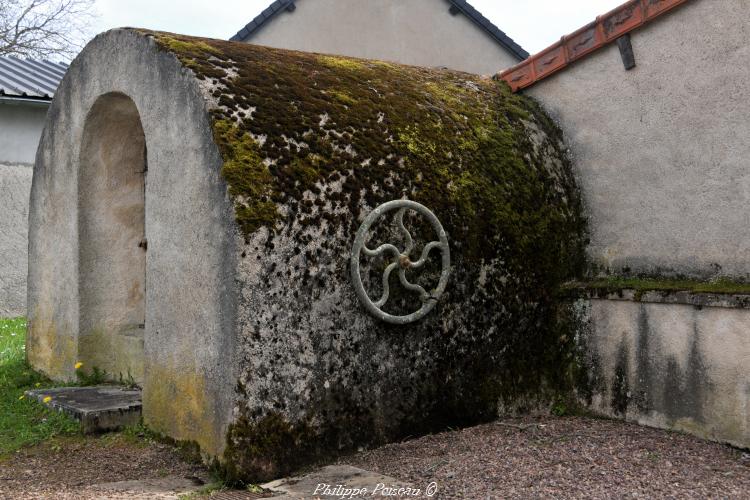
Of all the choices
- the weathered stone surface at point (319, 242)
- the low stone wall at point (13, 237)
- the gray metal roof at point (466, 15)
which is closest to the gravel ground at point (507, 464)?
the weathered stone surface at point (319, 242)

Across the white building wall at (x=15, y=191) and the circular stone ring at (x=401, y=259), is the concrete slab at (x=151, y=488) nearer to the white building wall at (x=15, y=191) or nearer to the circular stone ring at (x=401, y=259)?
the circular stone ring at (x=401, y=259)

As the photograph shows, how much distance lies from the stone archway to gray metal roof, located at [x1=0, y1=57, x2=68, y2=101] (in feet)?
17.6

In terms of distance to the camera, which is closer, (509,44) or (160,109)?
(160,109)

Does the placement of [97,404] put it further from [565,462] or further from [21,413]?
[565,462]

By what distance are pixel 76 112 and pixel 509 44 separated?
10653 mm

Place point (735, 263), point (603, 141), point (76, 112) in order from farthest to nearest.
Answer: point (76, 112) < point (603, 141) < point (735, 263)

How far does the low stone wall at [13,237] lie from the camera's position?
1177 cm

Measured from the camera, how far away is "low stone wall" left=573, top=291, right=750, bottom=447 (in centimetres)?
477

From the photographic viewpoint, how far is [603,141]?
232 inches

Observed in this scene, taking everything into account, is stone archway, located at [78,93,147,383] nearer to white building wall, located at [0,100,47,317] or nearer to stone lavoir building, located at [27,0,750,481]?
stone lavoir building, located at [27,0,750,481]

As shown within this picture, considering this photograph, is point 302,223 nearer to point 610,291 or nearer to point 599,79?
point 610,291

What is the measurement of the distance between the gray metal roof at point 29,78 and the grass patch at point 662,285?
8.67 metres

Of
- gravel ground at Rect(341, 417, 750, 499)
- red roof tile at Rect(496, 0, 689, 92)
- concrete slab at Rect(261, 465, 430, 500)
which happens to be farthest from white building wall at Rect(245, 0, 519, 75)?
concrete slab at Rect(261, 465, 430, 500)

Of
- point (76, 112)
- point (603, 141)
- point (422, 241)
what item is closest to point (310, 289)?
point (422, 241)
